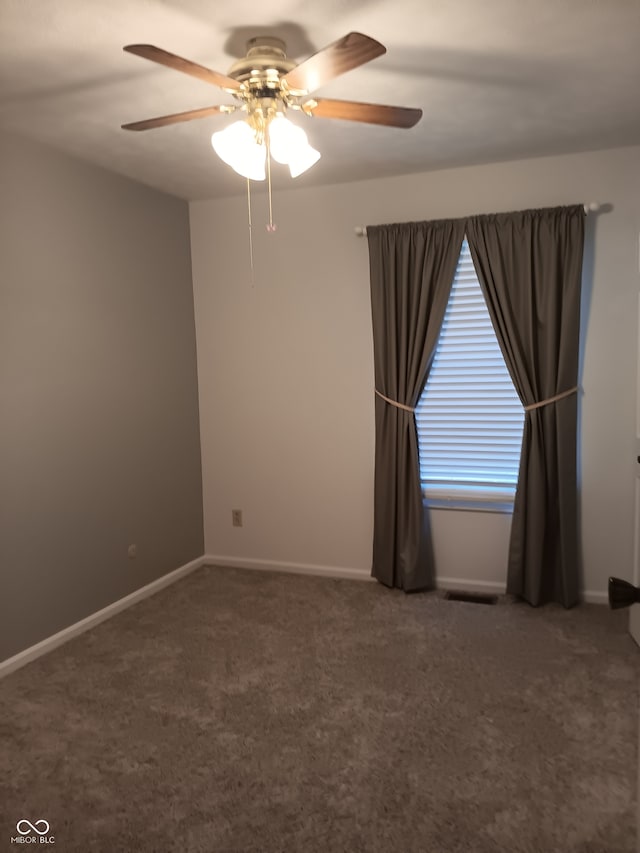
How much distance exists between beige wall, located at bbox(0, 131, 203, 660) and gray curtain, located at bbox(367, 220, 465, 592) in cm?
135

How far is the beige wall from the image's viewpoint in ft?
10.3

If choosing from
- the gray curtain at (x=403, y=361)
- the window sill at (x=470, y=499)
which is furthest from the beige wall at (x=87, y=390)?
the window sill at (x=470, y=499)

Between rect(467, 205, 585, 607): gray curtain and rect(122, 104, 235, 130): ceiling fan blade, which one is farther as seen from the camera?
rect(467, 205, 585, 607): gray curtain

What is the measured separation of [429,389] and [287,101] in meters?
2.13

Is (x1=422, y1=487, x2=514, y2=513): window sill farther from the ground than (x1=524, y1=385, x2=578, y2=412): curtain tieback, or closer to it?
closer to it

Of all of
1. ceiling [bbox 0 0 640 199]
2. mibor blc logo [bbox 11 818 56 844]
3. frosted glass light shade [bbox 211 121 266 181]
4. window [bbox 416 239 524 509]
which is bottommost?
mibor blc logo [bbox 11 818 56 844]

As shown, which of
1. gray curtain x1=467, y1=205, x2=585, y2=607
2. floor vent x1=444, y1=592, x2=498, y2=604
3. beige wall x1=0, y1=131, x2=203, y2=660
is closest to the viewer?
beige wall x1=0, y1=131, x2=203, y2=660

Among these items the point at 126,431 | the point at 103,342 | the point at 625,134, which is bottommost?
the point at 126,431

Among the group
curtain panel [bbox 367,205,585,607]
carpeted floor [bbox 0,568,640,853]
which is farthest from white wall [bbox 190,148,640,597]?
carpeted floor [bbox 0,568,640,853]

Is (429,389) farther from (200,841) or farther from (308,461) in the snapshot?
(200,841)

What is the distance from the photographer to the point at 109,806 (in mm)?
2176

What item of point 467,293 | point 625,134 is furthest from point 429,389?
point 625,134

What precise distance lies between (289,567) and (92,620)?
1.37 metres

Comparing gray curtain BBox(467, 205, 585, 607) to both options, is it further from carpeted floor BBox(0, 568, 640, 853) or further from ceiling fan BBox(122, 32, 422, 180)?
ceiling fan BBox(122, 32, 422, 180)
